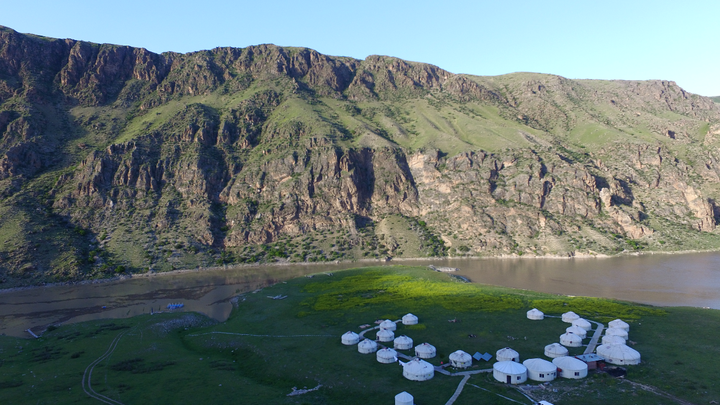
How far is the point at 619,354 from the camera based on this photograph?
36.5 m

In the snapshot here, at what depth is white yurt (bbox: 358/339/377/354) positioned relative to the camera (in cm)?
4391

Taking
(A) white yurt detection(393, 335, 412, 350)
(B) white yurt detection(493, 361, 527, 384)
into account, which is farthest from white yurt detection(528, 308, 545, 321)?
(B) white yurt detection(493, 361, 527, 384)

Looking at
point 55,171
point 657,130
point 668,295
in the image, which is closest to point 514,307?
point 668,295

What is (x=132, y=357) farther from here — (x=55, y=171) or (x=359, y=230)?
(x=55, y=171)

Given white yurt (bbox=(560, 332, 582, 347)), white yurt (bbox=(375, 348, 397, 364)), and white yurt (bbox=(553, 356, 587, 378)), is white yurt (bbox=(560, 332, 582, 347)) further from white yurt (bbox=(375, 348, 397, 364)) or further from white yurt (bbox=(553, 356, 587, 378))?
white yurt (bbox=(375, 348, 397, 364))

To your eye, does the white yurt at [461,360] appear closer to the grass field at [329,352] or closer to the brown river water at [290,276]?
the grass field at [329,352]

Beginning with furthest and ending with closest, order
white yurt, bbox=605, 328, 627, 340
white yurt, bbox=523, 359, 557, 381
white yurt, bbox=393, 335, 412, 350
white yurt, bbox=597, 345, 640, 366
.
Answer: white yurt, bbox=393, 335, 412, 350 → white yurt, bbox=605, 328, 627, 340 → white yurt, bbox=597, 345, 640, 366 → white yurt, bbox=523, 359, 557, 381

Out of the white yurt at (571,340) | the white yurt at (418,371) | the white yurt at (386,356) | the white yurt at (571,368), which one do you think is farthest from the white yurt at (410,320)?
the white yurt at (571,368)

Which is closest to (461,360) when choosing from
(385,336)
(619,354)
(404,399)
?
(404,399)

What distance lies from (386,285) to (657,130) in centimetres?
19446

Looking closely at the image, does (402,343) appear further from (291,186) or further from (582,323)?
(291,186)

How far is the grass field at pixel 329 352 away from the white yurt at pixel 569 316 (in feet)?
3.39

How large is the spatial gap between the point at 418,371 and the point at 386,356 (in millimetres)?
5705

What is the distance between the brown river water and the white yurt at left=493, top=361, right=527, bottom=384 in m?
50.5
